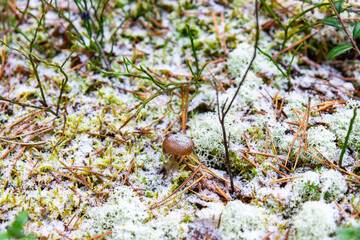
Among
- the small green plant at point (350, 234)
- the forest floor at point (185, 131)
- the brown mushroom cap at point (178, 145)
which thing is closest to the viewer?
the small green plant at point (350, 234)

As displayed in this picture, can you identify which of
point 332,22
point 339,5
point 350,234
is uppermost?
point 339,5

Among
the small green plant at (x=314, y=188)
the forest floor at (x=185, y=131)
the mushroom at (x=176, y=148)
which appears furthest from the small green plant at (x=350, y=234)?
the mushroom at (x=176, y=148)

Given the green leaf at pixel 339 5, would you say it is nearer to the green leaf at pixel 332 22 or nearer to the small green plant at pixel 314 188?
the green leaf at pixel 332 22

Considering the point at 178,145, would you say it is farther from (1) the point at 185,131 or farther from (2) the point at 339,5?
(2) the point at 339,5

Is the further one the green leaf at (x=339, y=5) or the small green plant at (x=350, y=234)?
the green leaf at (x=339, y=5)

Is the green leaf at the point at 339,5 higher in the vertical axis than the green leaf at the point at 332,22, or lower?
higher

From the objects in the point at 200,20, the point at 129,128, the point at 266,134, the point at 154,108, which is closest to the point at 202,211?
the point at 266,134

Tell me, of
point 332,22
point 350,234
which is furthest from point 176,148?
point 332,22
